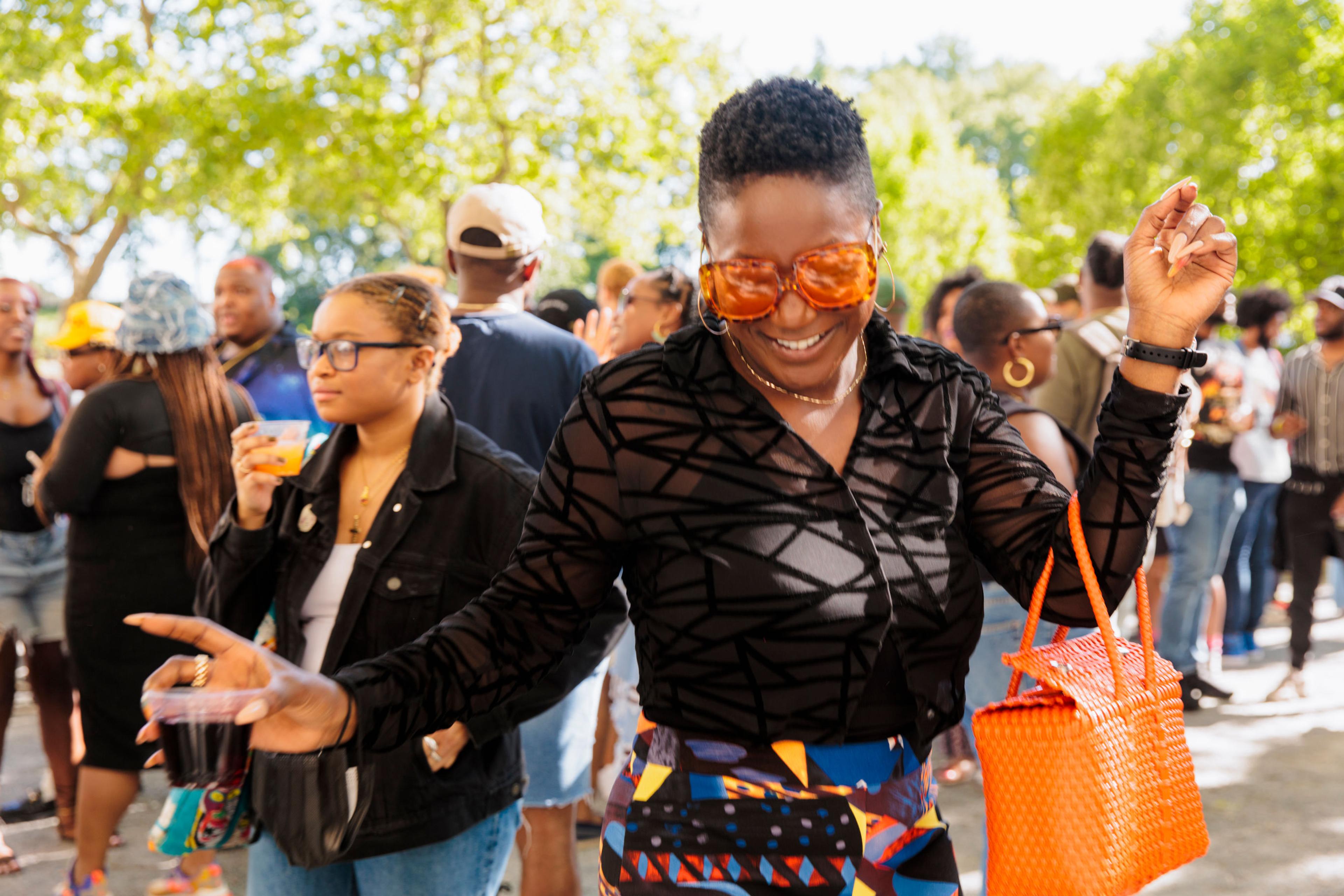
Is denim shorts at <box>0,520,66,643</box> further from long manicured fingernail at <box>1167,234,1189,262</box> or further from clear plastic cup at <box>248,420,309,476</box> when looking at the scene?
long manicured fingernail at <box>1167,234,1189,262</box>

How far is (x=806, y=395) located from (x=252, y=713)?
2.92ft

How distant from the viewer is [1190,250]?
1.54m

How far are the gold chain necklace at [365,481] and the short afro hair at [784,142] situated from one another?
124cm

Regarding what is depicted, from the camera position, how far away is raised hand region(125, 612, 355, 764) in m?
1.55

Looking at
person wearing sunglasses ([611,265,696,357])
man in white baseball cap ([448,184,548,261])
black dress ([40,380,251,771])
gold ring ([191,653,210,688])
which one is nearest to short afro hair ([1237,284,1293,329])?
person wearing sunglasses ([611,265,696,357])

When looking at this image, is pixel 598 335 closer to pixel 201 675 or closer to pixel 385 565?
pixel 385 565

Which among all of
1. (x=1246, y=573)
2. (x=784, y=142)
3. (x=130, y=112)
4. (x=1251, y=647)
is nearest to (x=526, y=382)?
(x=784, y=142)

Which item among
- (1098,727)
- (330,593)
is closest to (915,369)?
(1098,727)

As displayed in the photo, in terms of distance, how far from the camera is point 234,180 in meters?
16.6

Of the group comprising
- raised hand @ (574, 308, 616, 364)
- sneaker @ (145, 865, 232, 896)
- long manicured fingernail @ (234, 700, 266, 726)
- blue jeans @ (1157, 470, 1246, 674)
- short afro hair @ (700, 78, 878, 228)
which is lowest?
sneaker @ (145, 865, 232, 896)

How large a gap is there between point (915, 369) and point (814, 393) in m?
0.17

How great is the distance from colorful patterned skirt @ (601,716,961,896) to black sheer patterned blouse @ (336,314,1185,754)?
0.13ft

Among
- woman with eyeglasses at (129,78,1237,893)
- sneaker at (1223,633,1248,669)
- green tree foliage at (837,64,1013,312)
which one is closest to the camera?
woman with eyeglasses at (129,78,1237,893)

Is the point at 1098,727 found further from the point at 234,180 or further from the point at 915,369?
the point at 234,180
